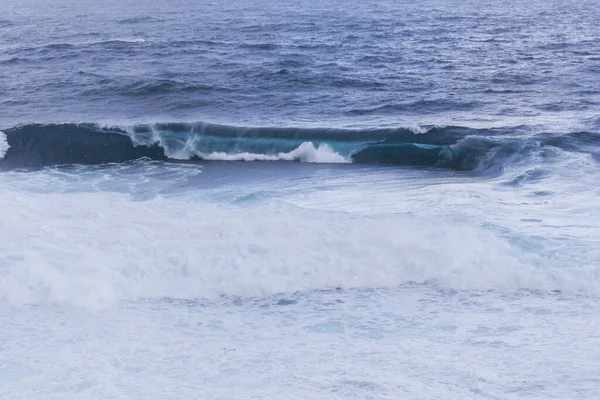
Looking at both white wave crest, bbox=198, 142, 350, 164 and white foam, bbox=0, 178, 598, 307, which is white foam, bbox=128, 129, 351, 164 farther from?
white foam, bbox=0, 178, 598, 307

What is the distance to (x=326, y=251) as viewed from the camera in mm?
10062

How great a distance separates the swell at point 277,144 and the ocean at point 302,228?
6cm

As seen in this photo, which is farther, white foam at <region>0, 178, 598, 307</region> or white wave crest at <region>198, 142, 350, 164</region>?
white wave crest at <region>198, 142, 350, 164</region>

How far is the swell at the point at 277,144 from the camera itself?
627 inches

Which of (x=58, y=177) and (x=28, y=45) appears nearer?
(x=58, y=177)

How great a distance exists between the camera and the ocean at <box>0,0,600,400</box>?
7309 millimetres

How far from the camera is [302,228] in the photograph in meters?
10.7

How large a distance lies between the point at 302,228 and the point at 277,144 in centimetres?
671

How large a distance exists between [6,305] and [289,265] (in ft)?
11.3

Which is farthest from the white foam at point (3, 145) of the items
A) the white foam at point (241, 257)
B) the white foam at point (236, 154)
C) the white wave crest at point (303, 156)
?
the white foam at point (241, 257)

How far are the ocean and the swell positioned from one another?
0.06 metres

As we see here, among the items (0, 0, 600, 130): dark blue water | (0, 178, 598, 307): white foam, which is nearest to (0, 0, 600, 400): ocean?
(0, 178, 598, 307): white foam

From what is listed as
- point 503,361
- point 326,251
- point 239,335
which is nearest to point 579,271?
point 503,361

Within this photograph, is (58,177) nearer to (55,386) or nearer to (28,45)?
(55,386)
